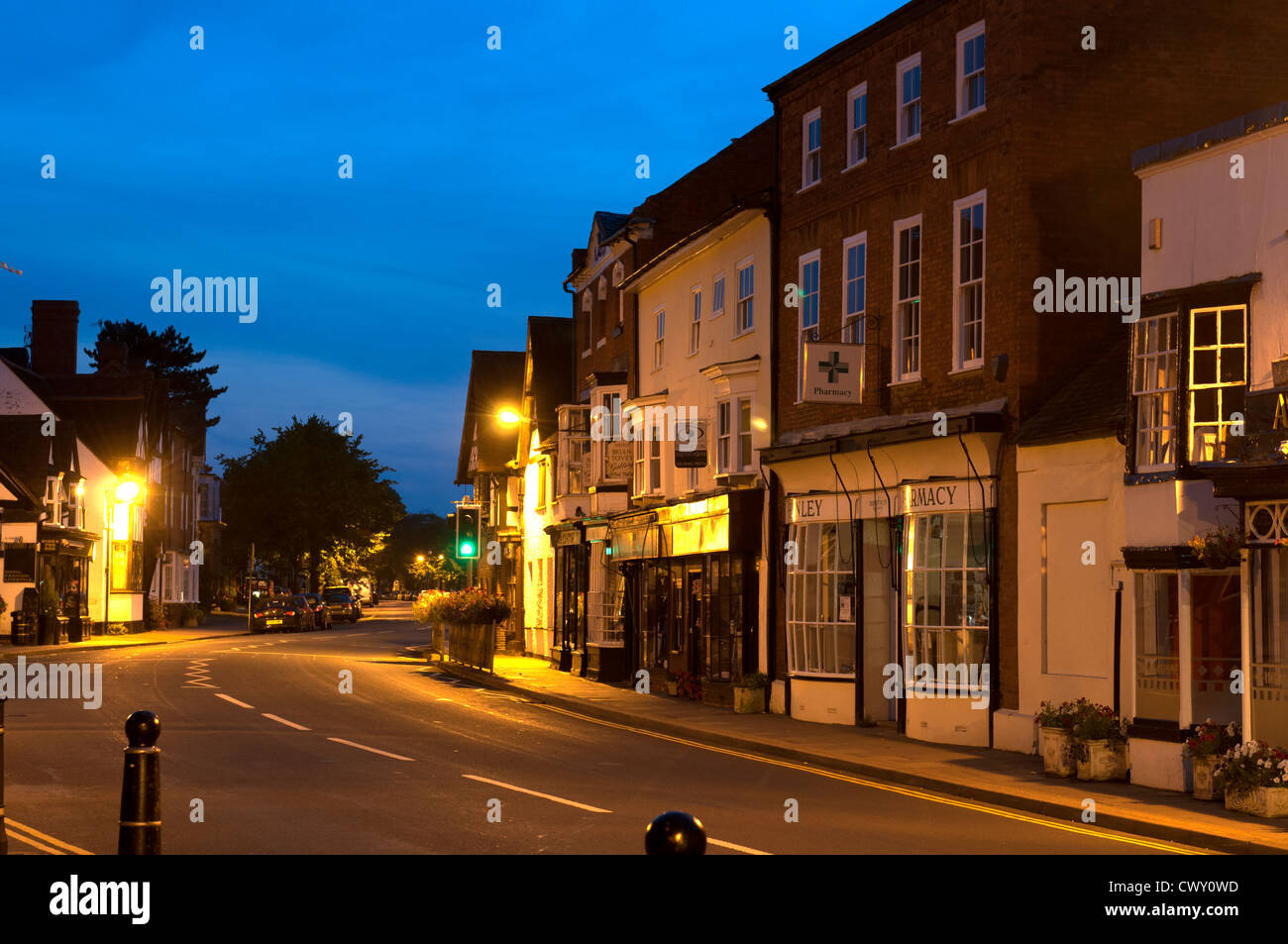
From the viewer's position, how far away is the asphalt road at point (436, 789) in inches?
478

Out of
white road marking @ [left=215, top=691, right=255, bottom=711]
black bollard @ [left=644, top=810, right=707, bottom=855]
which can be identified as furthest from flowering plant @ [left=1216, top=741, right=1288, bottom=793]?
white road marking @ [left=215, top=691, right=255, bottom=711]

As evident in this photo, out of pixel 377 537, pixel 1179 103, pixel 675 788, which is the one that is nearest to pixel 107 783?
pixel 675 788

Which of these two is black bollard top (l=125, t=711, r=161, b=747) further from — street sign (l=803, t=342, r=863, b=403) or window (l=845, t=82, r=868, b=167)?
window (l=845, t=82, r=868, b=167)

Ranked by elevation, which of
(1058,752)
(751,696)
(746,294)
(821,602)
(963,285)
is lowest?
(751,696)

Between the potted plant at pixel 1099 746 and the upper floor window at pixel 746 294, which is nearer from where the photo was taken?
the potted plant at pixel 1099 746

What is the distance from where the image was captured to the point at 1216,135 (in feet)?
53.8

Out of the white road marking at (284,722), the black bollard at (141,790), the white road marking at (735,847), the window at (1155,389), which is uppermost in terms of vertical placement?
the window at (1155,389)

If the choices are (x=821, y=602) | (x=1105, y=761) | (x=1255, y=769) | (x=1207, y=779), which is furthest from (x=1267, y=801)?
(x=821, y=602)

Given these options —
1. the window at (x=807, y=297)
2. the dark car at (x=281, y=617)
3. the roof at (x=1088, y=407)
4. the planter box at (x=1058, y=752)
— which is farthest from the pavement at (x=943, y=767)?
the dark car at (x=281, y=617)

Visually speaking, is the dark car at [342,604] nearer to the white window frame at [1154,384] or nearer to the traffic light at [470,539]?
the traffic light at [470,539]

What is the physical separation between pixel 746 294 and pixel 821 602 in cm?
734

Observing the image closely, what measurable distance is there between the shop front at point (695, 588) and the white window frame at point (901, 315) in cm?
564

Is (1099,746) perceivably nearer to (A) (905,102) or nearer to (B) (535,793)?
(B) (535,793)
